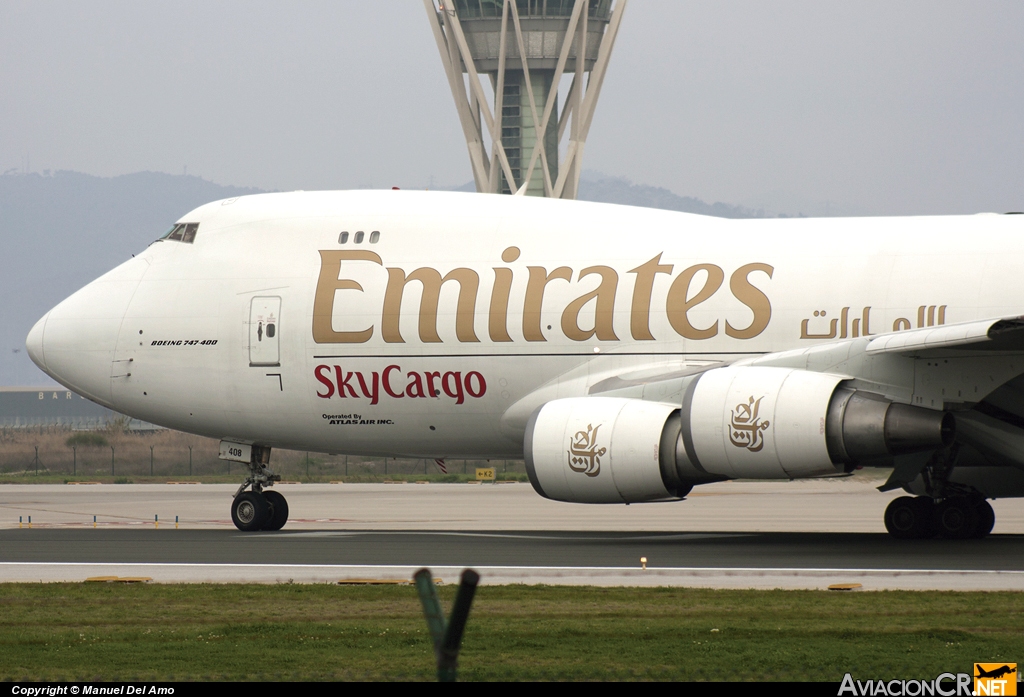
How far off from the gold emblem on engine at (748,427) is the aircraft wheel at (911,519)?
3.70m

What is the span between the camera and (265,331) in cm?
2189

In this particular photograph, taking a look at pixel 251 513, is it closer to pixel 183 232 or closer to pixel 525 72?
pixel 183 232

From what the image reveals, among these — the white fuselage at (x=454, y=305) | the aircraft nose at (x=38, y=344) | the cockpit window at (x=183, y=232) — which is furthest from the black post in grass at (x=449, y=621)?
the aircraft nose at (x=38, y=344)

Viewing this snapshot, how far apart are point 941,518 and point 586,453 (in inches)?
216

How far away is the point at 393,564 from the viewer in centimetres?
1631

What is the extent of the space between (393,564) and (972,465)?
928cm

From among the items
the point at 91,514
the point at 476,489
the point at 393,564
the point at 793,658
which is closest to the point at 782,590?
the point at 793,658

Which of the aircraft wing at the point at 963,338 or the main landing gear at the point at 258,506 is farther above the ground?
the aircraft wing at the point at 963,338

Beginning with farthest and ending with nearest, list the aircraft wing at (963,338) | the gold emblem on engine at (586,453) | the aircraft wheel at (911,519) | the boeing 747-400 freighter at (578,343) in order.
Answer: the aircraft wheel at (911,519)
the gold emblem on engine at (586,453)
the boeing 747-400 freighter at (578,343)
the aircraft wing at (963,338)

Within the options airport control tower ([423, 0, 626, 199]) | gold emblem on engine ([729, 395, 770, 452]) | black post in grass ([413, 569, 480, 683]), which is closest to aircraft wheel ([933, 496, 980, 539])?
gold emblem on engine ([729, 395, 770, 452])

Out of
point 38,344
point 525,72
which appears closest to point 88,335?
point 38,344

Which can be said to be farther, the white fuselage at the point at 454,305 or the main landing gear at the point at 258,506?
the main landing gear at the point at 258,506

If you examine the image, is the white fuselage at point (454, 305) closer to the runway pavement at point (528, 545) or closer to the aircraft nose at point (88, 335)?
the aircraft nose at point (88, 335)

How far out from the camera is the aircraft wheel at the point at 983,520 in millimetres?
19297
